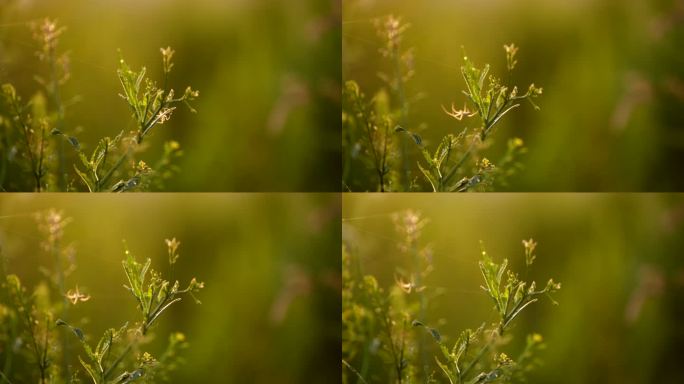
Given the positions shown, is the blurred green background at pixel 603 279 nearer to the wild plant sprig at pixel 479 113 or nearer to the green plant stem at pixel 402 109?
the wild plant sprig at pixel 479 113

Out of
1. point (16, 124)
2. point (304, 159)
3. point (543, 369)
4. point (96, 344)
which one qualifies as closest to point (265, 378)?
point (96, 344)

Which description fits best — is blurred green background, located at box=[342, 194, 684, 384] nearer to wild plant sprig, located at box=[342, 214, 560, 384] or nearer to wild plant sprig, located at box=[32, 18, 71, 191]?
wild plant sprig, located at box=[342, 214, 560, 384]

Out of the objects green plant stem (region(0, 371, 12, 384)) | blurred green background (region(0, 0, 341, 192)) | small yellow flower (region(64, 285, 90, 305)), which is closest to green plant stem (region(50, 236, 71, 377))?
small yellow flower (region(64, 285, 90, 305))

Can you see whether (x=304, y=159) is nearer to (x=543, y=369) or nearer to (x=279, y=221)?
(x=279, y=221)

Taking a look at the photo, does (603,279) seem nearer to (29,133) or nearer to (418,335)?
(418,335)

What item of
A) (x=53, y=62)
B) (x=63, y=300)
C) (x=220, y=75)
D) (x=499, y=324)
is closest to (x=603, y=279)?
(x=499, y=324)

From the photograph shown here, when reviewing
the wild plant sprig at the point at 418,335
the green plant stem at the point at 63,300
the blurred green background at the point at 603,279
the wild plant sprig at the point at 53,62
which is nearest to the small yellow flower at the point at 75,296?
the green plant stem at the point at 63,300
